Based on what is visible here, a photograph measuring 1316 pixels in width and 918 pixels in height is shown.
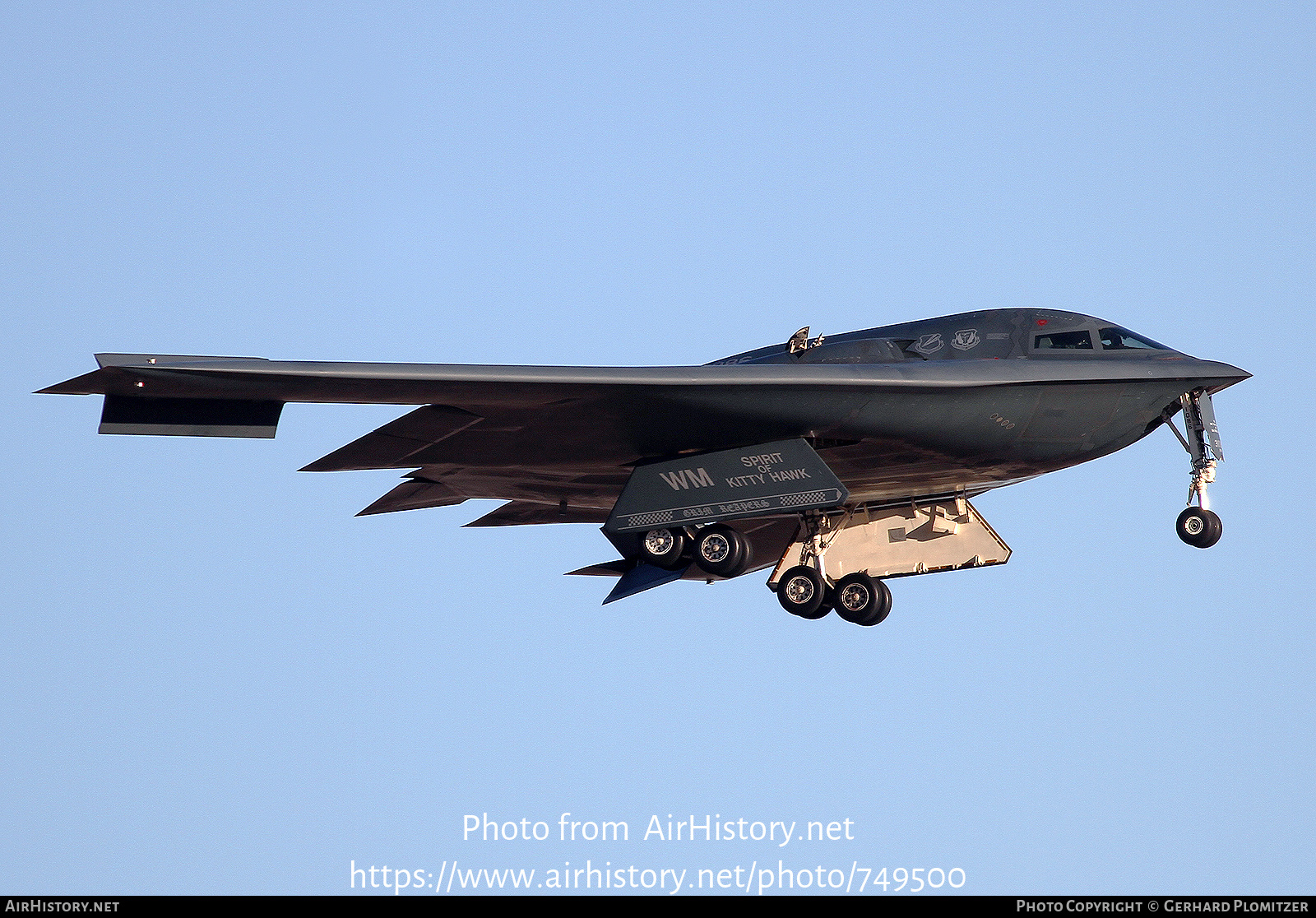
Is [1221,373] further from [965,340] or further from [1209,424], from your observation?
[965,340]

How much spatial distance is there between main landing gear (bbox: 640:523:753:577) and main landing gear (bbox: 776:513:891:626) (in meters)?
2.54

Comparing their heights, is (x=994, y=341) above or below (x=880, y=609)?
above

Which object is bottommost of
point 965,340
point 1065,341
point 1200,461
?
point 1200,461

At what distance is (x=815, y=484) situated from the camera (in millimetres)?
17250

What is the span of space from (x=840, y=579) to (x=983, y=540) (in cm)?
192

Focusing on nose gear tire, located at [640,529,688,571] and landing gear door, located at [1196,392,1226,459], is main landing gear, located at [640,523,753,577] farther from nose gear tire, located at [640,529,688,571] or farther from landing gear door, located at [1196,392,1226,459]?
landing gear door, located at [1196,392,1226,459]

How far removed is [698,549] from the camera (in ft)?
59.4

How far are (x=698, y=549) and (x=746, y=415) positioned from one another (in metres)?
1.83

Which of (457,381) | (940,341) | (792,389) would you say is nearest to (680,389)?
(792,389)

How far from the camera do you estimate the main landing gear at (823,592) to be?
20500 millimetres

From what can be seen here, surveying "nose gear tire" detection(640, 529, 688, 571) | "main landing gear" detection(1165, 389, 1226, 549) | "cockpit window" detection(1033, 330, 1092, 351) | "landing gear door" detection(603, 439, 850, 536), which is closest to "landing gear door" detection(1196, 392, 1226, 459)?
"main landing gear" detection(1165, 389, 1226, 549)

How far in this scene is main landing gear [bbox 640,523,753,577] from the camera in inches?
711

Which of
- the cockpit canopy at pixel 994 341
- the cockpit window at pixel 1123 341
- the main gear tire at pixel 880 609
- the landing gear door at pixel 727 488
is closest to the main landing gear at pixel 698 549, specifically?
the landing gear door at pixel 727 488

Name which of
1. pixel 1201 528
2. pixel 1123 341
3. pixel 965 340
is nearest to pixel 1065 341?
pixel 1123 341
